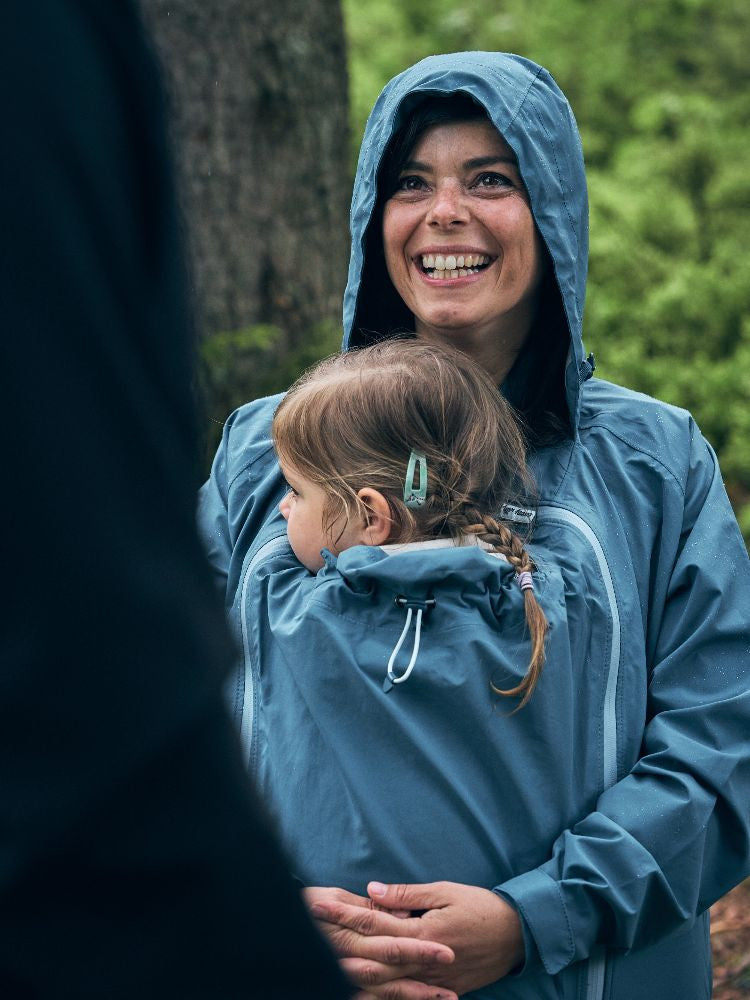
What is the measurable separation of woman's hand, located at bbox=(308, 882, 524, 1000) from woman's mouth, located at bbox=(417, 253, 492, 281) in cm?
125

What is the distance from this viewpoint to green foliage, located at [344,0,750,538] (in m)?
6.58

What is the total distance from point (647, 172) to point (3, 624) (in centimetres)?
772

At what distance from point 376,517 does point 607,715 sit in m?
0.56

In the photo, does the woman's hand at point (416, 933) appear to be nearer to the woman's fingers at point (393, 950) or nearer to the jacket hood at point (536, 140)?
the woman's fingers at point (393, 950)

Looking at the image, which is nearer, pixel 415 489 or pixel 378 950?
pixel 378 950

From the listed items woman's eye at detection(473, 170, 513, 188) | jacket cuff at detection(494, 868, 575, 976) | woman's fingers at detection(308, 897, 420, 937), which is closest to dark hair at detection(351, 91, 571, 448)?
woman's eye at detection(473, 170, 513, 188)

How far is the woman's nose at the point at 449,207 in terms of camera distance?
2434mm

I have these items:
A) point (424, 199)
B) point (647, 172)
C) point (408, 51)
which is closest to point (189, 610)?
point (424, 199)

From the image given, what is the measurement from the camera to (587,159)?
8508mm

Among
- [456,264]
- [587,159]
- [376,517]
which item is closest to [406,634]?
[376,517]

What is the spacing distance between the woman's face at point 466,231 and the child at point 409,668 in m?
0.36

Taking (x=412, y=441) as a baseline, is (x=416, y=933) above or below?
below

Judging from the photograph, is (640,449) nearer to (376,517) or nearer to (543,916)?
(376,517)

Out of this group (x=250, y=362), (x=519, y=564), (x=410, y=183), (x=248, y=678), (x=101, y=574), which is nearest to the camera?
(x=101, y=574)
